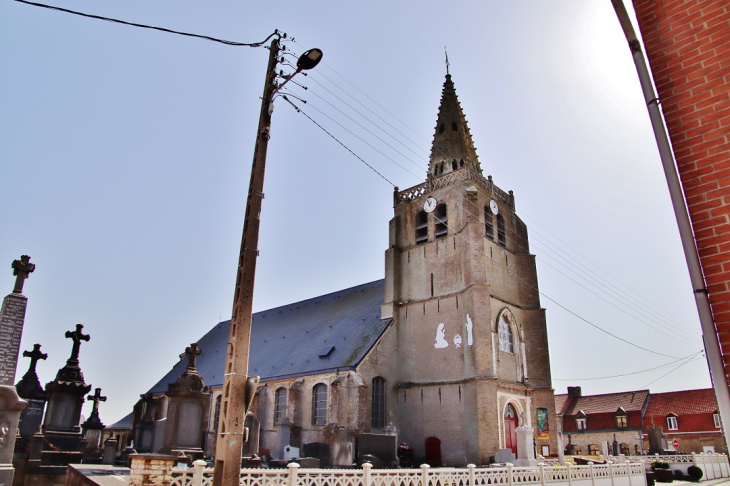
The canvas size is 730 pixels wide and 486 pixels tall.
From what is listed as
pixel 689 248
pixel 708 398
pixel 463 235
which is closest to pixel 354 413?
pixel 463 235

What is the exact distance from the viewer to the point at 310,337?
1152 inches

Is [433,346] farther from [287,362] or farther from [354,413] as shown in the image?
[287,362]

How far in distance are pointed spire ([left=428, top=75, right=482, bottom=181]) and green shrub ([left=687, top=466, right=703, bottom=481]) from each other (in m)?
17.2

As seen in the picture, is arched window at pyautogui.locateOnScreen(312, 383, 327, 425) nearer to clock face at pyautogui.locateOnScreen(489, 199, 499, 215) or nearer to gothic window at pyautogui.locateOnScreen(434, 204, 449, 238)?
gothic window at pyautogui.locateOnScreen(434, 204, 449, 238)

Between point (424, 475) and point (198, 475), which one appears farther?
point (424, 475)

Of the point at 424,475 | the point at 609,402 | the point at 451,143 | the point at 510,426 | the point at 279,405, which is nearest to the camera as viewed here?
the point at 424,475

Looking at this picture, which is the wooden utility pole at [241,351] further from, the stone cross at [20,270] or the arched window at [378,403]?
the arched window at [378,403]

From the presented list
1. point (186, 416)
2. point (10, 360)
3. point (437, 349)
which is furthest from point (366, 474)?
point (437, 349)

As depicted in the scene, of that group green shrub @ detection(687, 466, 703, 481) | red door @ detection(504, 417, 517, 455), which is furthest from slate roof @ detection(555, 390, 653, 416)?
red door @ detection(504, 417, 517, 455)

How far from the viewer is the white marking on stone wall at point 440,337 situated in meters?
23.4

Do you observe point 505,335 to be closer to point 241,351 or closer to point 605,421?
point 241,351

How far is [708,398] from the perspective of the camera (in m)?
36.6

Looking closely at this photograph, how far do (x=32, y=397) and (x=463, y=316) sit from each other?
17537 millimetres

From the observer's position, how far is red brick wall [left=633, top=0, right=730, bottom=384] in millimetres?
3514
